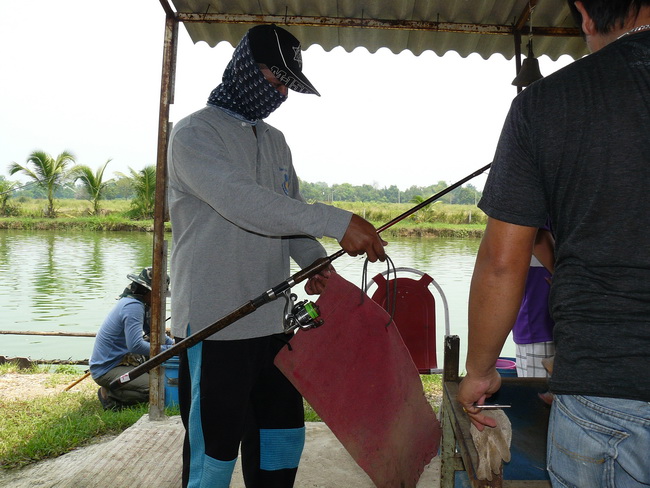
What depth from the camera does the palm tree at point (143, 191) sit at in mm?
33375

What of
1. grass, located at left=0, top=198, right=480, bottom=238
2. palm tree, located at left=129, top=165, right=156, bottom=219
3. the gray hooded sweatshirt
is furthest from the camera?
palm tree, located at left=129, top=165, right=156, bottom=219

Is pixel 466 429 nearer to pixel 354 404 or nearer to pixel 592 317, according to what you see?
pixel 354 404

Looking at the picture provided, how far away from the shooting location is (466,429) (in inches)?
65.1

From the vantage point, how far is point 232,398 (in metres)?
1.89

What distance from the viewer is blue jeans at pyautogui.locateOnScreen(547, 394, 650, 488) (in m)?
1.04

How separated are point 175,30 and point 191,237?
2.36 meters

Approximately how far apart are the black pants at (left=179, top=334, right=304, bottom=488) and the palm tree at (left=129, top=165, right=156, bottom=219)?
104 ft

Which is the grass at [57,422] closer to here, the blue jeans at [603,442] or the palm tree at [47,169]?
the blue jeans at [603,442]

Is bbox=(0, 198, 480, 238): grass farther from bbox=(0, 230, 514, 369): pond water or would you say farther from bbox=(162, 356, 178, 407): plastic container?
bbox=(162, 356, 178, 407): plastic container

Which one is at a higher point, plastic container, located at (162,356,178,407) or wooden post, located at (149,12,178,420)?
wooden post, located at (149,12,178,420)

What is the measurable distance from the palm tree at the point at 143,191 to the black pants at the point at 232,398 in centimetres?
3166

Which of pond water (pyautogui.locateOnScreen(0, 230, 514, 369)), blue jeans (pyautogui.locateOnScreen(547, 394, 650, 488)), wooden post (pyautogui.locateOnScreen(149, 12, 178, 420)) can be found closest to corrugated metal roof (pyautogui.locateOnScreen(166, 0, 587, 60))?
wooden post (pyautogui.locateOnScreen(149, 12, 178, 420))

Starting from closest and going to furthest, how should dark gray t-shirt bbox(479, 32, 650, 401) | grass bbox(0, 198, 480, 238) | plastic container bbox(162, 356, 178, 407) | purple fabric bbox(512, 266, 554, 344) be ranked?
dark gray t-shirt bbox(479, 32, 650, 401), purple fabric bbox(512, 266, 554, 344), plastic container bbox(162, 356, 178, 407), grass bbox(0, 198, 480, 238)

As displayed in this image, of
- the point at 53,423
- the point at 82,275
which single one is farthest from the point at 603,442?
the point at 82,275
